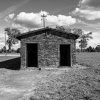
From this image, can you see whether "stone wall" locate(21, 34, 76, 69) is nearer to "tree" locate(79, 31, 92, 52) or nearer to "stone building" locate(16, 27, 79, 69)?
"stone building" locate(16, 27, 79, 69)

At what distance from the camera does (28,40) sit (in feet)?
50.0

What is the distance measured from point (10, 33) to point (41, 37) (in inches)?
2581

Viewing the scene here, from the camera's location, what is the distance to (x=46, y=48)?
15336 mm

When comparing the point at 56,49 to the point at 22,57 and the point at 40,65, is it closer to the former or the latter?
the point at 40,65

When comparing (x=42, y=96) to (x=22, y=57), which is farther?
(x=22, y=57)

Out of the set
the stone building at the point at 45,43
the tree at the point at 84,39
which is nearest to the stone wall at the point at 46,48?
the stone building at the point at 45,43

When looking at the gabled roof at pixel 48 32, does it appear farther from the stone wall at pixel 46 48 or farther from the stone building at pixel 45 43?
the stone wall at pixel 46 48

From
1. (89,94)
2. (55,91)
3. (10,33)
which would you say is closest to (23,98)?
(55,91)

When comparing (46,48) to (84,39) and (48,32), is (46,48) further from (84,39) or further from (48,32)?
(84,39)

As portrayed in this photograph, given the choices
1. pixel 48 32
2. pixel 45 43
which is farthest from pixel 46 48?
pixel 48 32

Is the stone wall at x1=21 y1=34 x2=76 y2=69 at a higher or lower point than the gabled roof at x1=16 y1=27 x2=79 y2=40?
lower

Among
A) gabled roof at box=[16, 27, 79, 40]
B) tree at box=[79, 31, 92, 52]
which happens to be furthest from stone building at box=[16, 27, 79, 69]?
tree at box=[79, 31, 92, 52]

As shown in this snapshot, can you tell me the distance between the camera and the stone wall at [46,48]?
49.9ft

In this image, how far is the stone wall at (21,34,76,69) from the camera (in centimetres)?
1520
